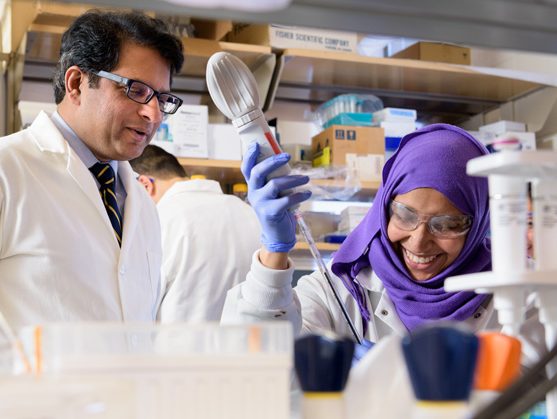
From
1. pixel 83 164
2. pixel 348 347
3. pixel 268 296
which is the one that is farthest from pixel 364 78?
pixel 348 347

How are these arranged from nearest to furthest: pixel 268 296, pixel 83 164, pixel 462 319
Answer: pixel 268 296
pixel 462 319
pixel 83 164

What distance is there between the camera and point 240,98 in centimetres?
147

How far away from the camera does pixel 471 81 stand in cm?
438

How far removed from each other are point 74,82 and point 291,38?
2066mm

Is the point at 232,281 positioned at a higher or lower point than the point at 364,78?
lower

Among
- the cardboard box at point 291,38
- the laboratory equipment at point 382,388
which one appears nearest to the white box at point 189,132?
the cardboard box at point 291,38

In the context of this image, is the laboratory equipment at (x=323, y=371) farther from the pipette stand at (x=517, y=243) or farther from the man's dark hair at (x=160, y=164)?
the man's dark hair at (x=160, y=164)

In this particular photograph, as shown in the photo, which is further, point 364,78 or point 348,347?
point 364,78

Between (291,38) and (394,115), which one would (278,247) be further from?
(394,115)

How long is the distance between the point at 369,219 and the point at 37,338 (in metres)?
1.27

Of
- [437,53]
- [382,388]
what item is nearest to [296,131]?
[437,53]

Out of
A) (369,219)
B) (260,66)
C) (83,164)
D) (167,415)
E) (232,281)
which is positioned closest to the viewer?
(167,415)

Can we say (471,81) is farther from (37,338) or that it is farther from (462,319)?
(37,338)

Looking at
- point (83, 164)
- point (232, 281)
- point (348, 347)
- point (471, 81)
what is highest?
point (471, 81)
